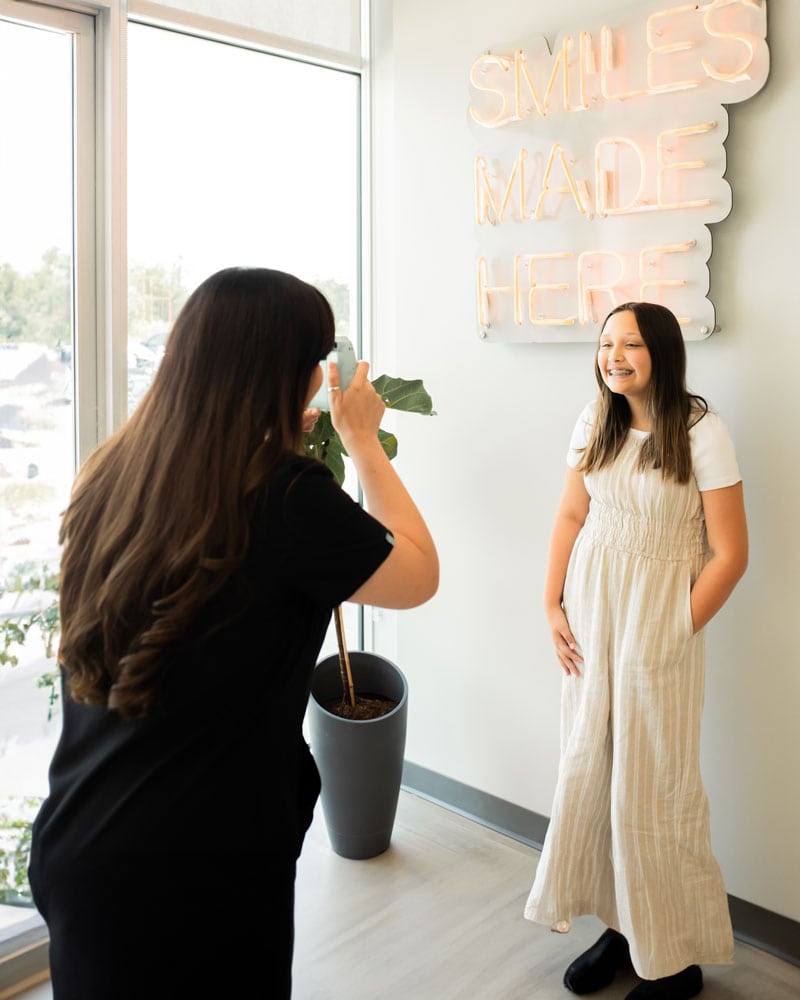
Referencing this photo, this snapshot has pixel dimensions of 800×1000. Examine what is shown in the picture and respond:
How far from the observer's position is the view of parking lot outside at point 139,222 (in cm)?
234

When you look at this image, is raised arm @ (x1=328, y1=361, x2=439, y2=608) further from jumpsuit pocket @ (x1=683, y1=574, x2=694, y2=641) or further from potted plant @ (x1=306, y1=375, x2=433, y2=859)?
potted plant @ (x1=306, y1=375, x2=433, y2=859)

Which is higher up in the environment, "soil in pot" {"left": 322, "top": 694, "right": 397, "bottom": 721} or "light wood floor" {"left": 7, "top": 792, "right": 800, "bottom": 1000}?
"soil in pot" {"left": 322, "top": 694, "right": 397, "bottom": 721}

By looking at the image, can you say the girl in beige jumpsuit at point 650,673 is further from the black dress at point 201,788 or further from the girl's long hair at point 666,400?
the black dress at point 201,788

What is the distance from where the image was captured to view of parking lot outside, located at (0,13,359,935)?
7.69ft

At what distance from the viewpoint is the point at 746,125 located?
2250mm

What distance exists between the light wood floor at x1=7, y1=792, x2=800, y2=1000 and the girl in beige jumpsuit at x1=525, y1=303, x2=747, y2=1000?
Answer: 14 centimetres

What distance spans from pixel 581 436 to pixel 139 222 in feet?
4.39

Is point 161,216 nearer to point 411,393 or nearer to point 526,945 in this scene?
point 411,393

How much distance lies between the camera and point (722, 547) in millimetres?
2088

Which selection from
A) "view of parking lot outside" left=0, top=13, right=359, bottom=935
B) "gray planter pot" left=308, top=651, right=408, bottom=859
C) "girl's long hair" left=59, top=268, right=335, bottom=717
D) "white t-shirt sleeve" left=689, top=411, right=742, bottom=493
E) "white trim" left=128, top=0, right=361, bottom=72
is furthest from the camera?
"gray planter pot" left=308, top=651, right=408, bottom=859

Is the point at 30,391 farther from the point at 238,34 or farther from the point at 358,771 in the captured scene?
the point at 358,771

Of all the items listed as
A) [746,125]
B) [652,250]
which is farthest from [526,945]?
[746,125]

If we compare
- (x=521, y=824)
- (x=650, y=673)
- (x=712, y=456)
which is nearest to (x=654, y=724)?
(x=650, y=673)

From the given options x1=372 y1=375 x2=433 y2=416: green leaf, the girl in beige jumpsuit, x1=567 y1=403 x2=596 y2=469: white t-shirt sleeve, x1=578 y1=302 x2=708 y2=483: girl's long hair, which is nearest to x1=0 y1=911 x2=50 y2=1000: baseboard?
the girl in beige jumpsuit
